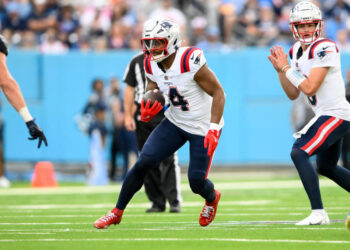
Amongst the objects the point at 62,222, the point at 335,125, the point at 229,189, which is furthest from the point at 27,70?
the point at 335,125

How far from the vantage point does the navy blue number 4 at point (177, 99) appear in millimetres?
7117

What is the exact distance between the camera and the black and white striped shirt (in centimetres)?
941

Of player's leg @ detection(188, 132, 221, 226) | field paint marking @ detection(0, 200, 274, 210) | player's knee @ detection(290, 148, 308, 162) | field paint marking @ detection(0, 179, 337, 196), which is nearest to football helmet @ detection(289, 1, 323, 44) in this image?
player's knee @ detection(290, 148, 308, 162)

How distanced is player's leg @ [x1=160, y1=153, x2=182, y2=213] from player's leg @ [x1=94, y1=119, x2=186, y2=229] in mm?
2029

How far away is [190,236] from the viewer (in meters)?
6.35

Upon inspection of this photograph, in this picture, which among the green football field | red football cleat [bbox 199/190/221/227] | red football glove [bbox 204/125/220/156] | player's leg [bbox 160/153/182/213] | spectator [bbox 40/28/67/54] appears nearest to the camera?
the green football field

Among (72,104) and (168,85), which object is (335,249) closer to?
(168,85)

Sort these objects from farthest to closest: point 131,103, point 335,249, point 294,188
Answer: point 294,188 → point 131,103 → point 335,249

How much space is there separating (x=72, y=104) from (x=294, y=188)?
619 cm

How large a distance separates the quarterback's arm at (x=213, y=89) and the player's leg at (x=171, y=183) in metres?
2.30

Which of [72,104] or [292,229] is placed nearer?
[292,229]

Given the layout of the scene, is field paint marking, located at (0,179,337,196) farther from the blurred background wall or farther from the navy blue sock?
the navy blue sock

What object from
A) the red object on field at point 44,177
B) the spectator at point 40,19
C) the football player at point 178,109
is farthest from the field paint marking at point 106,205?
the spectator at point 40,19

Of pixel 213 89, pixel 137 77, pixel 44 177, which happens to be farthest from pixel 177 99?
pixel 44 177
